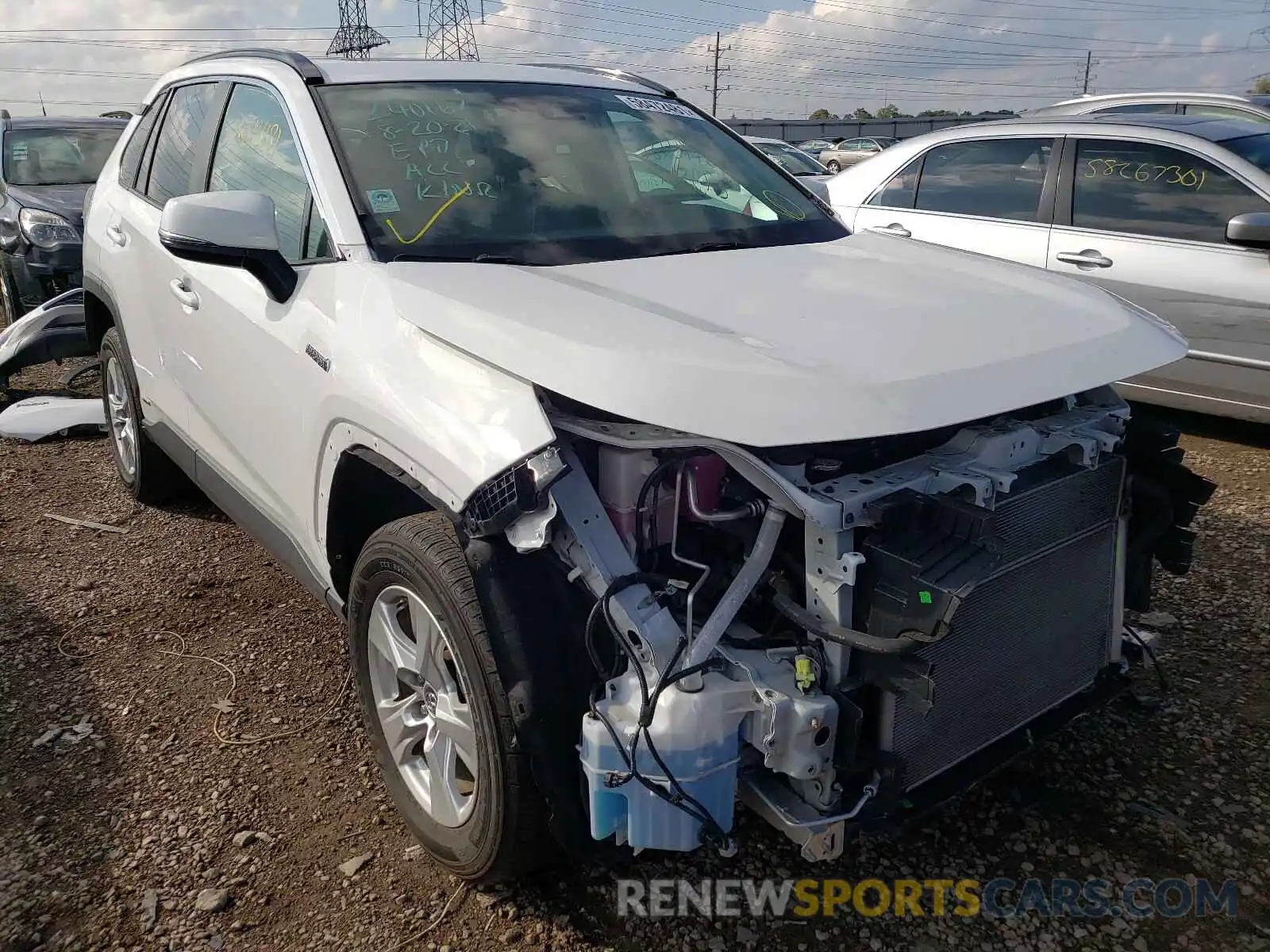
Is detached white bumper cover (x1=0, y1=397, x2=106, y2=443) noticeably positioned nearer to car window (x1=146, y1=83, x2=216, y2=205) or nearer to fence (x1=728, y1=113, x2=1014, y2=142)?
car window (x1=146, y1=83, x2=216, y2=205)

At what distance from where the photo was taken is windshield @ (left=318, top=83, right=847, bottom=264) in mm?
2650

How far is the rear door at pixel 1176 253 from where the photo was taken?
487cm

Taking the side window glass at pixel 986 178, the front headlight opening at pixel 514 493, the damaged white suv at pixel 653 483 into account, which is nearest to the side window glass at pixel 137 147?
the damaged white suv at pixel 653 483

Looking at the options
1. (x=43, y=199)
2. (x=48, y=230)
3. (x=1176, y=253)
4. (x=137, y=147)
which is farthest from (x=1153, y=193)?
(x=43, y=199)

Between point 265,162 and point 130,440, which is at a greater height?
point 265,162

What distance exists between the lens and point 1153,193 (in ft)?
17.2

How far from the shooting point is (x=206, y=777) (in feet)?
9.25

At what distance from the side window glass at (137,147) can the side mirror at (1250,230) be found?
16.0ft

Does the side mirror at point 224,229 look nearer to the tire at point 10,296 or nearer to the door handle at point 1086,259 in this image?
the door handle at point 1086,259

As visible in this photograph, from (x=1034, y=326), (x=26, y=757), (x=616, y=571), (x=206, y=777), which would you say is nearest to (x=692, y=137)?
(x=1034, y=326)

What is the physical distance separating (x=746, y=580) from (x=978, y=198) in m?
4.66

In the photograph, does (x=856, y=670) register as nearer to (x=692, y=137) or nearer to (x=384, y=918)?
(x=384, y=918)

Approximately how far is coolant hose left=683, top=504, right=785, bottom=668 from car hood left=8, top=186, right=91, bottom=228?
7.48m

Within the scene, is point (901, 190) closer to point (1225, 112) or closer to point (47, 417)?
point (1225, 112)
